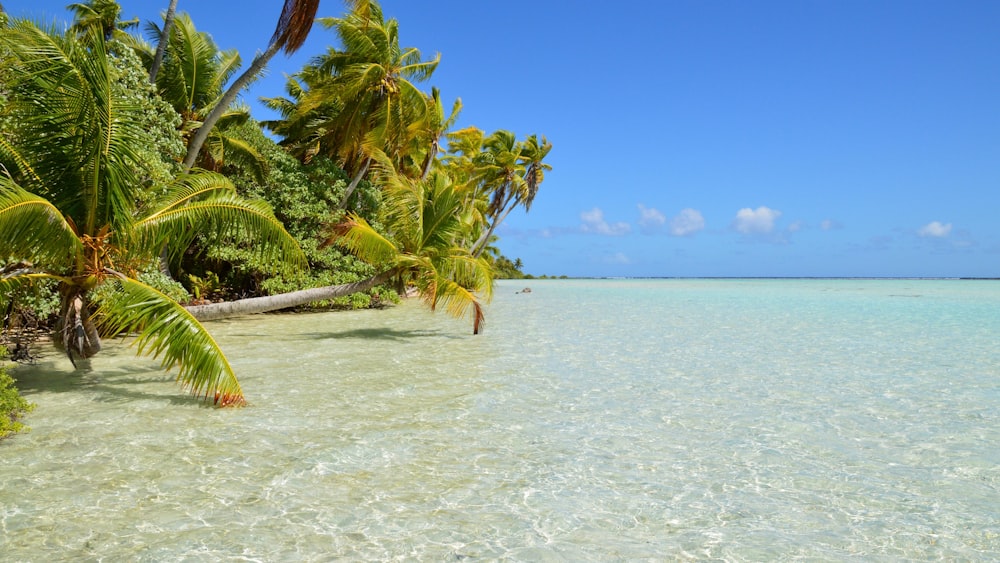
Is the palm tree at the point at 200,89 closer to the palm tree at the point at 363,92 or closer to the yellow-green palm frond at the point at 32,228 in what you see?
the palm tree at the point at 363,92

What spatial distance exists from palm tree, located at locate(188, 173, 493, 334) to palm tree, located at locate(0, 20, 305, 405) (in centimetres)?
483

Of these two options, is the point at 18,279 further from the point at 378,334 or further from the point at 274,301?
the point at 378,334

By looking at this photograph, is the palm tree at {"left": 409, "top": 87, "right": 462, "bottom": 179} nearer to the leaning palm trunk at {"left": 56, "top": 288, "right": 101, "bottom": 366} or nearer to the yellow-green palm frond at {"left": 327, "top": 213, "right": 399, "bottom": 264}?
the yellow-green palm frond at {"left": 327, "top": 213, "right": 399, "bottom": 264}

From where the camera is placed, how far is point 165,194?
298 inches

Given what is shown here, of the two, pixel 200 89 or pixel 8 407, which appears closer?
pixel 8 407

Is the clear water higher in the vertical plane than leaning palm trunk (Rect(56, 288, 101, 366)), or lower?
lower

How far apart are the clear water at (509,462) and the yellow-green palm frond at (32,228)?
1574 millimetres

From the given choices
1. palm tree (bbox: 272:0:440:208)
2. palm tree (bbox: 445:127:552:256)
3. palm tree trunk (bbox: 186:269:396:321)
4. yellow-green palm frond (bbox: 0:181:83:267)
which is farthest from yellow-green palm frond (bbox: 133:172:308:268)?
palm tree (bbox: 445:127:552:256)

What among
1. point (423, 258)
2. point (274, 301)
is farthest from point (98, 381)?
point (423, 258)

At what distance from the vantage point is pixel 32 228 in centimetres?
591

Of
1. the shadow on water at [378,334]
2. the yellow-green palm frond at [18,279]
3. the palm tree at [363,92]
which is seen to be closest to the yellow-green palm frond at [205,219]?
the yellow-green palm frond at [18,279]

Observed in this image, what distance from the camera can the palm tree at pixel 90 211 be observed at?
6000 millimetres

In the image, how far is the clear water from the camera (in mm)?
3535

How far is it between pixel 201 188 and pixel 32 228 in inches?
77.8
